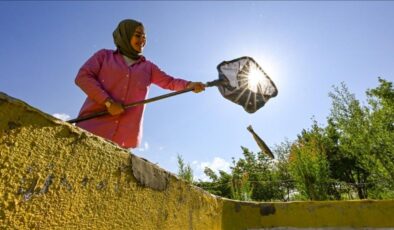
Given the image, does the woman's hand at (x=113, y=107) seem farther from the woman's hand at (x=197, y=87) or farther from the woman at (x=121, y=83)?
the woman's hand at (x=197, y=87)

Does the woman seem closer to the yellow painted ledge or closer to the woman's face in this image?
the woman's face

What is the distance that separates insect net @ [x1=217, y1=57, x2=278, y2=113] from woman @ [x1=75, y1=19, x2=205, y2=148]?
25 centimetres

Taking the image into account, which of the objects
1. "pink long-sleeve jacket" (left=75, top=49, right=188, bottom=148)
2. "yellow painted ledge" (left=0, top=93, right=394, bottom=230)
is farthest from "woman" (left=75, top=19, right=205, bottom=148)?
"yellow painted ledge" (left=0, top=93, right=394, bottom=230)

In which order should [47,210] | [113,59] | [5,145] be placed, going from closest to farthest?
[5,145] → [47,210] → [113,59]

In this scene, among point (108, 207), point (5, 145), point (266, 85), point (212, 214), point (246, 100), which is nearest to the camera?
point (5, 145)

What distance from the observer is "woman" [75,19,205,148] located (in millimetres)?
2199

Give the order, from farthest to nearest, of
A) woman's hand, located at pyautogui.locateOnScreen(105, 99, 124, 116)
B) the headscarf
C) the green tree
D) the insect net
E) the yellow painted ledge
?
the green tree → the insect net → the headscarf → woman's hand, located at pyautogui.locateOnScreen(105, 99, 124, 116) → the yellow painted ledge

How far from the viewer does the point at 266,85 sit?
2.91 m

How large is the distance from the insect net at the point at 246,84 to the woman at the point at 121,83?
25 cm

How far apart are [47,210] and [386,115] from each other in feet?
48.2

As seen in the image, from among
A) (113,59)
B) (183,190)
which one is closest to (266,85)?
(113,59)

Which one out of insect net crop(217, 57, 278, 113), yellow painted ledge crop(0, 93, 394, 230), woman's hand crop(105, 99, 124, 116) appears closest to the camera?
yellow painted ledge crop(0, 93, 394, 230)

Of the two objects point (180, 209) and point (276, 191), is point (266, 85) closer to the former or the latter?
point (180, 209)

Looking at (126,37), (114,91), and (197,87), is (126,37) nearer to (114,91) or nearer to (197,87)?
(114,91)
